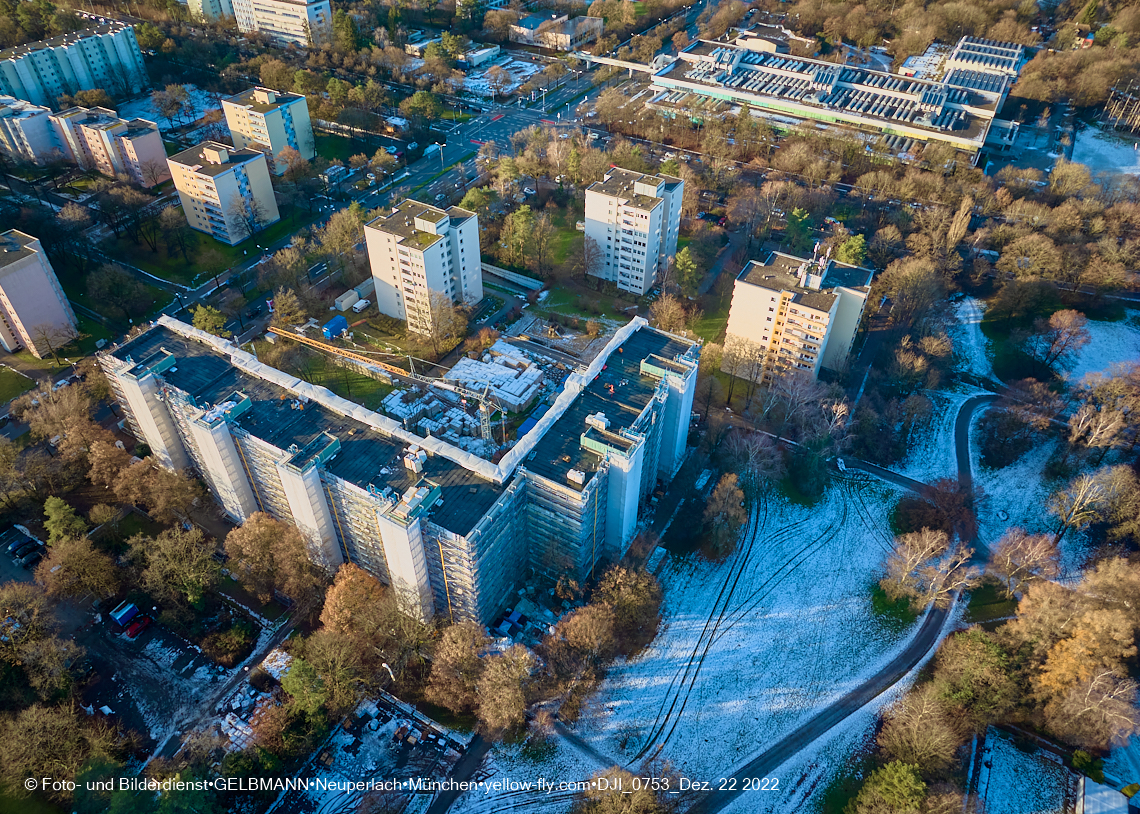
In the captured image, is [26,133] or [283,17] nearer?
[26,133]

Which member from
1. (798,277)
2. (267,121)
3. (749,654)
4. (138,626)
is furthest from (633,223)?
(138,626)

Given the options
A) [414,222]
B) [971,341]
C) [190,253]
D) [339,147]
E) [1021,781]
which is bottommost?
[1021,781]

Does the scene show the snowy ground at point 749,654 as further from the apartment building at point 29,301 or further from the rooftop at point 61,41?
the rooftop at point 61,41

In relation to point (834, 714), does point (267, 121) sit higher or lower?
higher

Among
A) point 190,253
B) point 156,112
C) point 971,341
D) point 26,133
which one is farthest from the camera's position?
point 156,112

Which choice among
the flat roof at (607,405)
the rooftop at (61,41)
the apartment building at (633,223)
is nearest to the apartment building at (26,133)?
the rooftop at (61,41)

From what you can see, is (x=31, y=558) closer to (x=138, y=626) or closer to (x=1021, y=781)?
(x=138, y=626)

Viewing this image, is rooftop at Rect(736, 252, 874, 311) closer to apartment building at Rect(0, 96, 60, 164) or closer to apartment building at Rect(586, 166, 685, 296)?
apartment building at Rect(586, 166, 685, 296)
